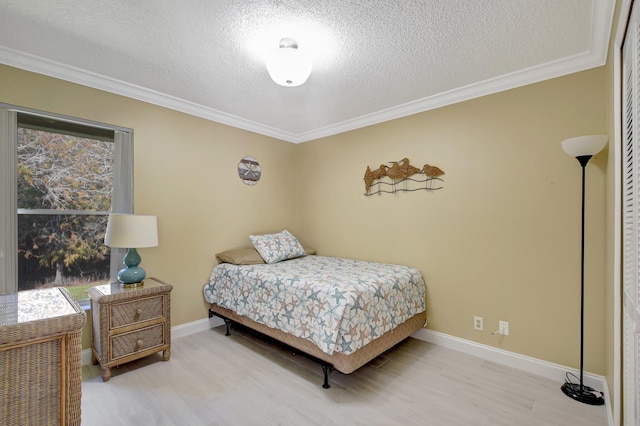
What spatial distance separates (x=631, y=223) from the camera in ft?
4.15

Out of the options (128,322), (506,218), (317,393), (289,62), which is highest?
(289,62)

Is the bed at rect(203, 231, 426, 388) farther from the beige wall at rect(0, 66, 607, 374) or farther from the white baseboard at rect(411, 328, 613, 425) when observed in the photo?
the beige wall at rect(0, 66, 607, 374)

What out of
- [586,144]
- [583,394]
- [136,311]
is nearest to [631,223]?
[586,144]

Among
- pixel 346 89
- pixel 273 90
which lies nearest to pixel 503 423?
pixel 346 89

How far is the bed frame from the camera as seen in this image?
208cm

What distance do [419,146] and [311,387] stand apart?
246cm

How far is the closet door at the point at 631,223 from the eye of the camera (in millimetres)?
1126

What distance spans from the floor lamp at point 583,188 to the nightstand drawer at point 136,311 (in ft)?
10.6

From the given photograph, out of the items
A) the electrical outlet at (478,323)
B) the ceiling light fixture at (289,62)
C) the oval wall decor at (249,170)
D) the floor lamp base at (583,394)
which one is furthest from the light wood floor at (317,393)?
the ceiling light fixture at (289,62)

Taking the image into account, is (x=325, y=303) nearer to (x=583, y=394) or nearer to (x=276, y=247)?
(x=276, y=247)

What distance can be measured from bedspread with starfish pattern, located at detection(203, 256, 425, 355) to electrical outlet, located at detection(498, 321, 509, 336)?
2.17 feet

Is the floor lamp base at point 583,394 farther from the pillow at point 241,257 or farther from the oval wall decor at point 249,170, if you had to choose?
the oval wall decor at point 249,170

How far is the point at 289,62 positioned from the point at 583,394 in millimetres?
2990

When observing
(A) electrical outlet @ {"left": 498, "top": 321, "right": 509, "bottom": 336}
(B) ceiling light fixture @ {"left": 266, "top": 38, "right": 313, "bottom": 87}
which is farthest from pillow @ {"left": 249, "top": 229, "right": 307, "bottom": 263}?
(A) electrical outlet @ {"left": 498, "top": 321, "right": 509, "bottom": 336}
